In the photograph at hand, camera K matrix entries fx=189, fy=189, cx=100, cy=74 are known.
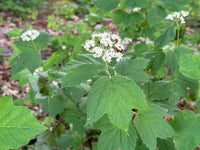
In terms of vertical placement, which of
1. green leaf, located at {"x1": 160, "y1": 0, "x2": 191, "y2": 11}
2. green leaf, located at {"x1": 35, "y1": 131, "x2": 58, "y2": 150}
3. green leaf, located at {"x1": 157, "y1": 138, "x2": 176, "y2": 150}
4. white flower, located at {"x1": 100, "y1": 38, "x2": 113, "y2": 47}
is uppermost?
green leaf, located at {"x1": 160, "y1": 0, "x2": 191, "y2": 11}

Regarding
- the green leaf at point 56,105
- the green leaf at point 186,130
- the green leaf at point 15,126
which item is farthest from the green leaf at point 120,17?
the green leaf at point 15,126

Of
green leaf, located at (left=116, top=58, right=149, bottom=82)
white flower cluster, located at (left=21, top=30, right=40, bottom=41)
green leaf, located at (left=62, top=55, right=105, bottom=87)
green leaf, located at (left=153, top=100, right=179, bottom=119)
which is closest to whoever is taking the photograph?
green leaf, located at (left=62, top=55, right=105, bottom=87)

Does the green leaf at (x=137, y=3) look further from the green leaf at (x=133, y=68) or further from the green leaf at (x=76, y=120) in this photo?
the green leaf at (x=76, y=120)

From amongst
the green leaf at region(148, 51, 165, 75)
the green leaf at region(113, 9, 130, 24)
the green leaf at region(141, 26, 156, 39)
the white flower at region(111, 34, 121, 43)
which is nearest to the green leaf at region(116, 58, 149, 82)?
the white flower at region(111, 34, 121, 43)

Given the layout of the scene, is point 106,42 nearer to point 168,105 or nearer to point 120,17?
point 168,105

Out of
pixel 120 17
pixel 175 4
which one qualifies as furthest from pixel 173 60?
pixel 120 17

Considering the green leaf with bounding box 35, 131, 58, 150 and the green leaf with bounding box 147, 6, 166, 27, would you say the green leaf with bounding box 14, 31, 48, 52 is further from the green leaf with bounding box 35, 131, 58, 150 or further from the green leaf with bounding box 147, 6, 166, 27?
the green leaf with bounding box 147, 6, 166, 27

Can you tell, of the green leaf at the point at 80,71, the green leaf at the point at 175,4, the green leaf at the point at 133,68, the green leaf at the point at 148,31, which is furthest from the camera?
the green leaf at the point at 148,31
